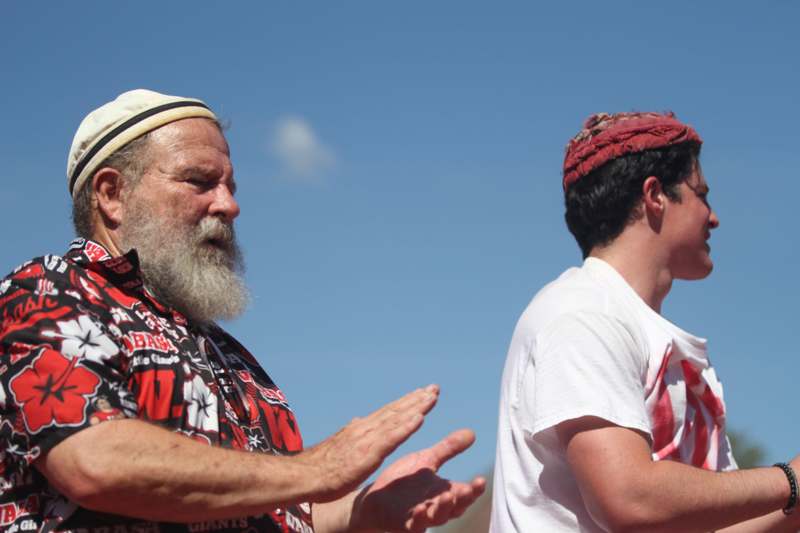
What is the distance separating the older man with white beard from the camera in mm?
2848

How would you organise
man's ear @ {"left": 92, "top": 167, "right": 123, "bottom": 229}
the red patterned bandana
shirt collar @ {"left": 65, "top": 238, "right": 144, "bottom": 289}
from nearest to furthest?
shirt collar @ {"left": 65, "top": 238, "right": 144, "bottom": 289}
man's ear @ {"left": 92, "top": 167, "right": 123, "bottom": 229}
the red patterned bandana

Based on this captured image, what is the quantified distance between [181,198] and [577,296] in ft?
4.42

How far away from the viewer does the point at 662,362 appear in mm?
3580

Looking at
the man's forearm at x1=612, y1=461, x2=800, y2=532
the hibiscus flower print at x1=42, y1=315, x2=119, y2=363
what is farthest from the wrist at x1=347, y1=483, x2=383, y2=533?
the hibiscus flower print at x1=42, y1=315, x2=119, y2=363

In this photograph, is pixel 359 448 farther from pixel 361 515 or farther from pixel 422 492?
pixel 361 515

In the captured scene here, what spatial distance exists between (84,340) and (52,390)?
18cm

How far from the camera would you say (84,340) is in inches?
119

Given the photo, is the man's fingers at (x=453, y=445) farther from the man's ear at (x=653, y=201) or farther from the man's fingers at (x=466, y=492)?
the man's ear at (x=653, y=201)

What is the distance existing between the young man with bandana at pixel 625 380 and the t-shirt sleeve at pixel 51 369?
4.07 ft

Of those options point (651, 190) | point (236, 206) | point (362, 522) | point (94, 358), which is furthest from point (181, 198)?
point (651, 190)

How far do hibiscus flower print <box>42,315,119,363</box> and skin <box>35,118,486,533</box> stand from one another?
226 millimetres

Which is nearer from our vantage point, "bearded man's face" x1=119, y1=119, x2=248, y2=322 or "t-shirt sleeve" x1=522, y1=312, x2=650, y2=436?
"t-shirt sleeve" x1=522, y1=312, x2=650, y2=436

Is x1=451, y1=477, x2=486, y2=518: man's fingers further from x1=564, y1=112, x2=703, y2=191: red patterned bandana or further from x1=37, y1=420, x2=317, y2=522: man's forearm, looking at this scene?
x1=564, y1=112, x2=703, y2=191: red patterned bandana

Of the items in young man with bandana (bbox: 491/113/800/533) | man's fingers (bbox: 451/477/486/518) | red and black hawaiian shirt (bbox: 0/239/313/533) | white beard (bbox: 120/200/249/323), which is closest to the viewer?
red and black hawaiian shirt (bbox: 0/239/313/533)
